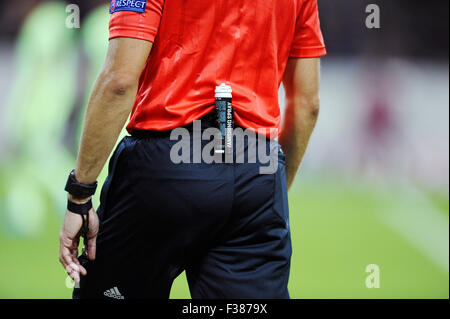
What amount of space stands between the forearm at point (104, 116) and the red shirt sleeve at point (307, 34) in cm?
51

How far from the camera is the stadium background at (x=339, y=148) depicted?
3619 mm

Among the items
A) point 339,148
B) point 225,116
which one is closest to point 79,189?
point 225,116

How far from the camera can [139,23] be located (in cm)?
124

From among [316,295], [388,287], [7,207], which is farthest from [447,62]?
[7,207]

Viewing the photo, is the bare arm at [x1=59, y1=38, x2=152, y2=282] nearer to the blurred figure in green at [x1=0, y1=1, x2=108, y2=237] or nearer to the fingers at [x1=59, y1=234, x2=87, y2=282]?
the fingers at [x1=59, y1=234, x2=87, y2=282]

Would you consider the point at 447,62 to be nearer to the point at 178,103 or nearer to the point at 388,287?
the point at 388,287

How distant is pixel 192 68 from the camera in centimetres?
130

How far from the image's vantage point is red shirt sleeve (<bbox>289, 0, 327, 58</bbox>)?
1.50 meters

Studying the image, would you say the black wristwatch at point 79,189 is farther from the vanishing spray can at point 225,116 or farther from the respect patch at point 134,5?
the respect patch at point 134,5

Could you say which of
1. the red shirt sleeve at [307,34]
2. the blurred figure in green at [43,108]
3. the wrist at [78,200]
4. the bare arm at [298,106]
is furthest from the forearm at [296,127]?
the blurred figure in green at [43,108]

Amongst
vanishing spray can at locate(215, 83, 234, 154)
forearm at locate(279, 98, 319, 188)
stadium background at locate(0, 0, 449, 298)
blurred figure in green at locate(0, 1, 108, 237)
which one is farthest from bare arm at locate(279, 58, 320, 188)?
blurred figure in green at locate(0, 1, 108, 237)

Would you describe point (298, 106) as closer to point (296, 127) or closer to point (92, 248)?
point (296, 127)

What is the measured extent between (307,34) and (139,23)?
20.1 inches

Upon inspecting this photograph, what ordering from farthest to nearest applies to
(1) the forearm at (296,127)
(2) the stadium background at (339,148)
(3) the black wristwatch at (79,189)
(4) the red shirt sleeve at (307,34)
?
1. (2) the stadium background at (339,148)
2. (1) the forearm at (296,127)
3. (4) the red shirt sleeve at (307,34)
4. (3) the black wristwatch at (79,189)
